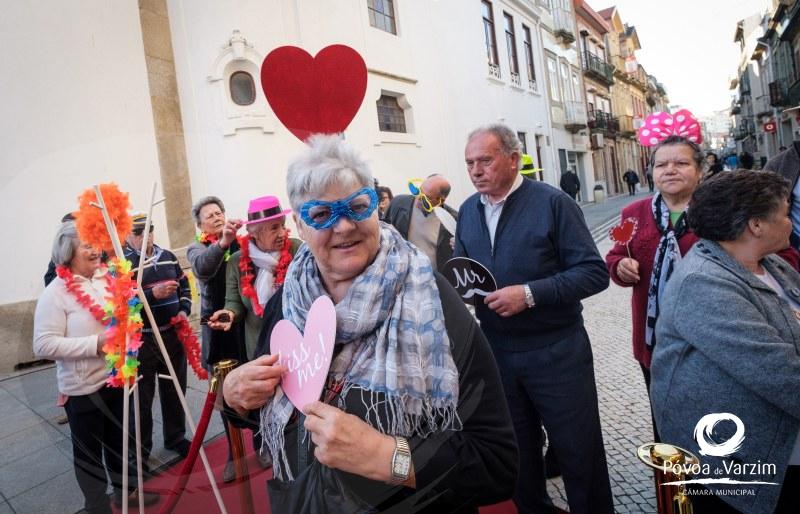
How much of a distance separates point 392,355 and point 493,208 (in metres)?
1.28

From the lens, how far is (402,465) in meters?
0.96

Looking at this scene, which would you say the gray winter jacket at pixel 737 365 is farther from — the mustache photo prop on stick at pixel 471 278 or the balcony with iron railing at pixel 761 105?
the balcony with iron railing at pixel 761 105

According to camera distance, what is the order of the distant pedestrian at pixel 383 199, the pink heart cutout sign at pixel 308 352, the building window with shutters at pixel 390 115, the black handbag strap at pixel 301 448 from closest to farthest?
1. the pink heart cutout sign at pixel 308 352
2. the black handbag strap at pixel 301 448
3. the distant pedestrian at pixel 383 199
4. the building window with shutters at pixel 390 115

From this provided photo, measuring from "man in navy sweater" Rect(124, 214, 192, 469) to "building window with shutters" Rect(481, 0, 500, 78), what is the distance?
1306 centimetres

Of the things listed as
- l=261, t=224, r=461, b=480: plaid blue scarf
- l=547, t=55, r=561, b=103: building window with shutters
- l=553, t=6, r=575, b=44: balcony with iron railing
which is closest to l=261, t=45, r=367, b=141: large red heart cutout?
l=261, t=224, r=461, b=480: plaid blue scarf

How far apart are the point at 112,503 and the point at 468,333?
2.34 m

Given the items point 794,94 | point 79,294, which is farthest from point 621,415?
point 794,94

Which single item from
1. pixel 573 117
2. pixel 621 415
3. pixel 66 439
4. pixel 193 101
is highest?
pixel 573 117

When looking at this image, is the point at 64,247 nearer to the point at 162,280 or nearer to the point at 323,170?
the point at 162,280

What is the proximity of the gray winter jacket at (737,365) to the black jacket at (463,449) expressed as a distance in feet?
2.38

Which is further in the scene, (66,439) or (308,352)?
(66,439)

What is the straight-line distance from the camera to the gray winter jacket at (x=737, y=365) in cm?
128

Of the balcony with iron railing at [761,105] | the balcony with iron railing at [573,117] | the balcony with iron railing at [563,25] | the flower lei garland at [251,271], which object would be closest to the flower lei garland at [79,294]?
the flower lei garland at [251,271]

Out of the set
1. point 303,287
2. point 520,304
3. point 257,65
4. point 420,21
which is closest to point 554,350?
point 520,304
